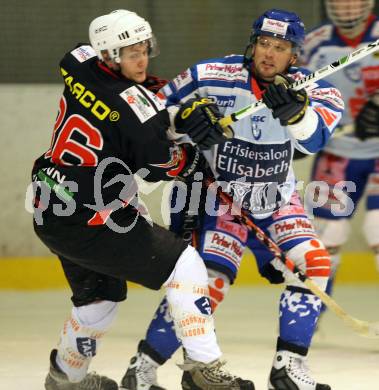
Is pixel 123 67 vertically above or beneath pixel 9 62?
above

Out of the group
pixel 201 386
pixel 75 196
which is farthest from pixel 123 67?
pixel 201 386

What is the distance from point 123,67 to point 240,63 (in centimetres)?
48

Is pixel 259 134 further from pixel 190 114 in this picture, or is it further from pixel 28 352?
pixel 28 352

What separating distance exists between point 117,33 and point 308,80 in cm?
59

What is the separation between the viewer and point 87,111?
343 centimetres

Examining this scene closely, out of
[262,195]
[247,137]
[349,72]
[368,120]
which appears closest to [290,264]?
[262,195]

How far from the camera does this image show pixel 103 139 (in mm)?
3424

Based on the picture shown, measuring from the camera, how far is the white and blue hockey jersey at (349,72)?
4.75 meters

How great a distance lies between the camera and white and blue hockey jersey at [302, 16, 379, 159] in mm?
4750

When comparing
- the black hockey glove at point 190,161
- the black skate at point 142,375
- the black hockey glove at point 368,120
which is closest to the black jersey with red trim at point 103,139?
the black hockey glove at point 190,161

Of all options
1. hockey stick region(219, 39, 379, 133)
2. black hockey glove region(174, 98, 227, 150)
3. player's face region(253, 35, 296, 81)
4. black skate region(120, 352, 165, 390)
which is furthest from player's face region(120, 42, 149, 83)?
black skate region(120, 352, 165, 390)

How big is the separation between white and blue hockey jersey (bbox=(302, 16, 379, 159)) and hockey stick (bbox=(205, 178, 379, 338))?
1.07m

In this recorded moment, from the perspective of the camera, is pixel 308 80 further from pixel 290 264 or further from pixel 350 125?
pixel 350 125

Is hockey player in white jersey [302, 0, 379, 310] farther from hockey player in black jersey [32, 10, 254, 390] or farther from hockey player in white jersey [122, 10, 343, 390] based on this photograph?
hockey player in black jersey [32, 10, 254, 390]
